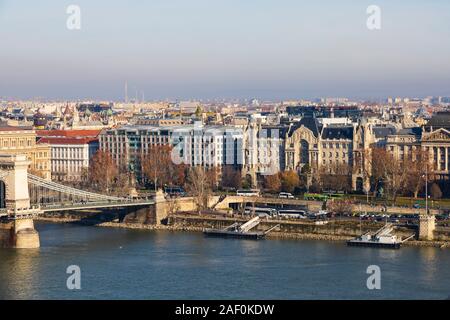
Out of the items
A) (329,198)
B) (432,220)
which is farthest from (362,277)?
(329,198)

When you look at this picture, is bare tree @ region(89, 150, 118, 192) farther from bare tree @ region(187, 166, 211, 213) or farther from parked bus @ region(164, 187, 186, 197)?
bare tree @ region(187, 166, 211, 213)

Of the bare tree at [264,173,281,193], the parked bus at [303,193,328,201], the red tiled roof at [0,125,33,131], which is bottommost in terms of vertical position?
the parked bus at [303,193,328,201]

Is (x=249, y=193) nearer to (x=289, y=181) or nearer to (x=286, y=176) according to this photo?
(x=289, y=181)

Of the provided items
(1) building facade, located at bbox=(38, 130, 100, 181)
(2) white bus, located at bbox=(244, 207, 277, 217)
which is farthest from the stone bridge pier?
(1) building facade, located at bbox=(38, 130, 100, 181)

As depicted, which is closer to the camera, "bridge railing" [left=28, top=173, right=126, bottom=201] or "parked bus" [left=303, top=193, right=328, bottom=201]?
"bridge railing" [left=28, top=173, right=126, bottom=201]

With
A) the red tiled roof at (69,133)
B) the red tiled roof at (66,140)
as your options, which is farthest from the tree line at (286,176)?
the red tiled roof at (69,133)

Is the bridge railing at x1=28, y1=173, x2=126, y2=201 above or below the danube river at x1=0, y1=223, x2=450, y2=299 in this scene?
above
